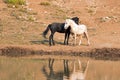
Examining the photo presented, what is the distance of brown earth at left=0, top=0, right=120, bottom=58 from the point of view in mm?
29250

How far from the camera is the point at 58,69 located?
24812mm

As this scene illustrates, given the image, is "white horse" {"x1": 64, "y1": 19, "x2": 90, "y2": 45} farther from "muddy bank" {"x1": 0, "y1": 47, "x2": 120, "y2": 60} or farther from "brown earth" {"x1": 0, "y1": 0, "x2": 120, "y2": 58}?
"muddy bank" {"x1": 0, "y1": 47, "x2": 120, "y2": 60}

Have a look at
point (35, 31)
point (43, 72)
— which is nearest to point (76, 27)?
point (35, 31)

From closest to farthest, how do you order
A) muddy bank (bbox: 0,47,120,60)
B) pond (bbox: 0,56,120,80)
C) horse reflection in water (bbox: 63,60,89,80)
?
horse reflection in water (bbox: 63,60,89,80), pond (bbox: 0,56,120,80), muddy bank (bbox: 0,47,120,60)

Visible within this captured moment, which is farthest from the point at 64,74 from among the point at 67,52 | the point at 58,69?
the point at 67,52

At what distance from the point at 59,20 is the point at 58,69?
462 inches

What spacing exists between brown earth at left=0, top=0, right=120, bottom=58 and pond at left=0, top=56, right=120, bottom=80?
4.98 ft

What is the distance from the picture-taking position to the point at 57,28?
30250 mm

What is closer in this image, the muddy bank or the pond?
the pond

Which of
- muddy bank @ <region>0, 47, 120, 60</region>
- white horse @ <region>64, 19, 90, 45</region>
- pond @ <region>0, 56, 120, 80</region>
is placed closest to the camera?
pond @ <region>0, 56, 120, 80</region>

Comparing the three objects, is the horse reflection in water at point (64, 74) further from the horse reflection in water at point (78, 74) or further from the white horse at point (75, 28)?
the white horse at point (75, 28)

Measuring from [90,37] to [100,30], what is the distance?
2.25 metres

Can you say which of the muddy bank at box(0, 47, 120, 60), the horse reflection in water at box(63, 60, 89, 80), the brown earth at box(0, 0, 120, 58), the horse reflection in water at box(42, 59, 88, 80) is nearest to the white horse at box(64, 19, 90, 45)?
the brown earth at box(0, 0, 120, 58)

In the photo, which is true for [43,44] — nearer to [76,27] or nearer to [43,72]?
[76,27]
